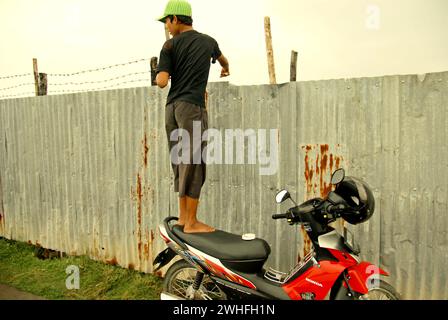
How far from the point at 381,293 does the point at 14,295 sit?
4203 millimetres

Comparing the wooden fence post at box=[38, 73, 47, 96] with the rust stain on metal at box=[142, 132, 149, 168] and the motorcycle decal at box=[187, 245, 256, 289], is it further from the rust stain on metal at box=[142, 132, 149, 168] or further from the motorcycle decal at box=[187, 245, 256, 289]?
the motorcycle decal at box=[187, 245, 256, 289]

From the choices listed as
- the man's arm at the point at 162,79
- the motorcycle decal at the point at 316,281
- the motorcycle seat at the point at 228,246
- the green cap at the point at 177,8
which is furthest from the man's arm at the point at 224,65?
the motorcycle decal at the point at 316,281

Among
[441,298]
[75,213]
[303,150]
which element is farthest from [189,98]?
[75,213]

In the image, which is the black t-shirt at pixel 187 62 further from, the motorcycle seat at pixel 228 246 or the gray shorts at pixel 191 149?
the motorcycle seat at pixel 228 246

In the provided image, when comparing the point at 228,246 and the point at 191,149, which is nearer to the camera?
the point at 228,246

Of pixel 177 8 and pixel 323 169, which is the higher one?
pixel 177 8

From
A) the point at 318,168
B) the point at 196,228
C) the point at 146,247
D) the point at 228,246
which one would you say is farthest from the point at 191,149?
the point at 146,247

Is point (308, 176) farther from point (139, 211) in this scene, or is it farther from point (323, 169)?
point (139, 211)

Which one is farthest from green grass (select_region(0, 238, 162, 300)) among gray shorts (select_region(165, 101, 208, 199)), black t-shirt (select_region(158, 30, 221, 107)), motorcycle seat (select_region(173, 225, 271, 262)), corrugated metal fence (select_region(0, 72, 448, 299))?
black t-shirt (select_region(158, 30, 221, 107))

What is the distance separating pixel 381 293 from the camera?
2.84 m

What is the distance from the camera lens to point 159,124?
487 centimetres

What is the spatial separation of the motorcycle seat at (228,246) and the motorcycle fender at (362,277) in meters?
0.67

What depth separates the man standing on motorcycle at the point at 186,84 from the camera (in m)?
3.44
